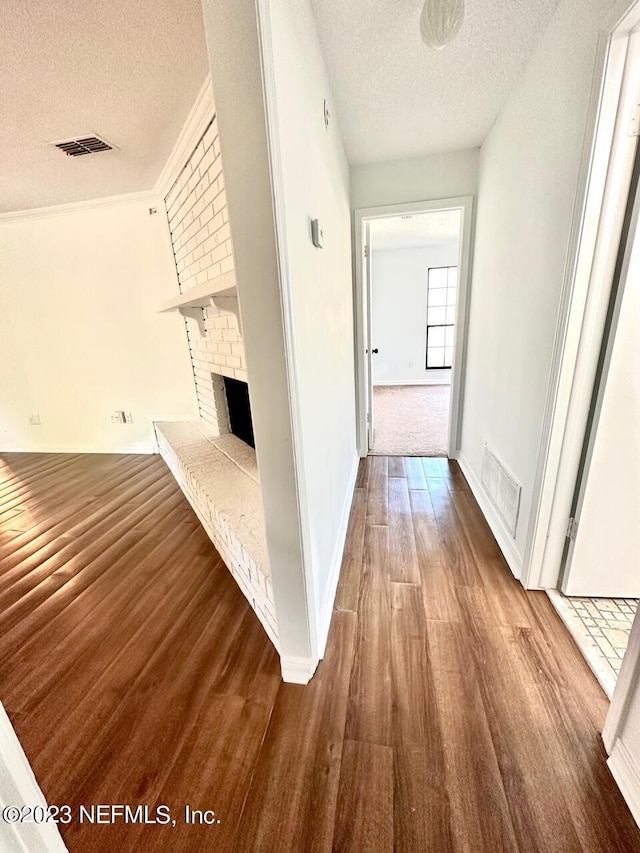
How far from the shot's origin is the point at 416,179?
2.55m

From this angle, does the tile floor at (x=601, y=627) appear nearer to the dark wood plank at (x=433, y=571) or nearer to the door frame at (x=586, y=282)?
the door frame at (x=586, y=282)

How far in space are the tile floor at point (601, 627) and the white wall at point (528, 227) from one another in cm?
28

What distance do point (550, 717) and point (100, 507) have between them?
2.99 metres

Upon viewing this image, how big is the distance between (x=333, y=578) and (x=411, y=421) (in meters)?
2.93

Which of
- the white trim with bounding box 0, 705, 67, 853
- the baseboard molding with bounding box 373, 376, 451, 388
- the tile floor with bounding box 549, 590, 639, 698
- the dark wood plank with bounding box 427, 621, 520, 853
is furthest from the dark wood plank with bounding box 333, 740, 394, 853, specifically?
the baseboard molding with bounding box 373, 376, 451, 388

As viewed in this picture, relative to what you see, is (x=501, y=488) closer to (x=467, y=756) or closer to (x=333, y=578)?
(x=333, y=578)

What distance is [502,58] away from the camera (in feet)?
5.09

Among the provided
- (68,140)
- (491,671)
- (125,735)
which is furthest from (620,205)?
(68,140)

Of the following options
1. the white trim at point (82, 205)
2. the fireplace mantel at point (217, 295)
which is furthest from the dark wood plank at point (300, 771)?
the white trim at point (82, 205)

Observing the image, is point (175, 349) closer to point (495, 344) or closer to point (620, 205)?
point (495, 344)

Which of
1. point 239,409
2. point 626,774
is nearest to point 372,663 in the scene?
point 626,774

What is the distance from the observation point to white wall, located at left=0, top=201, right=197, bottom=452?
3.18m

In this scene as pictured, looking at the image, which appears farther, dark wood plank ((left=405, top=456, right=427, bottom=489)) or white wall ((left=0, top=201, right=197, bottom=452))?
white wall ((left=0, top=201, right=197, bottom=452))

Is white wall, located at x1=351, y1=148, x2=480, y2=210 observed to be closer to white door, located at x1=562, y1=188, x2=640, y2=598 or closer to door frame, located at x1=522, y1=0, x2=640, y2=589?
door frame, located at x1=522, y1=0, x2=640, y2=589
